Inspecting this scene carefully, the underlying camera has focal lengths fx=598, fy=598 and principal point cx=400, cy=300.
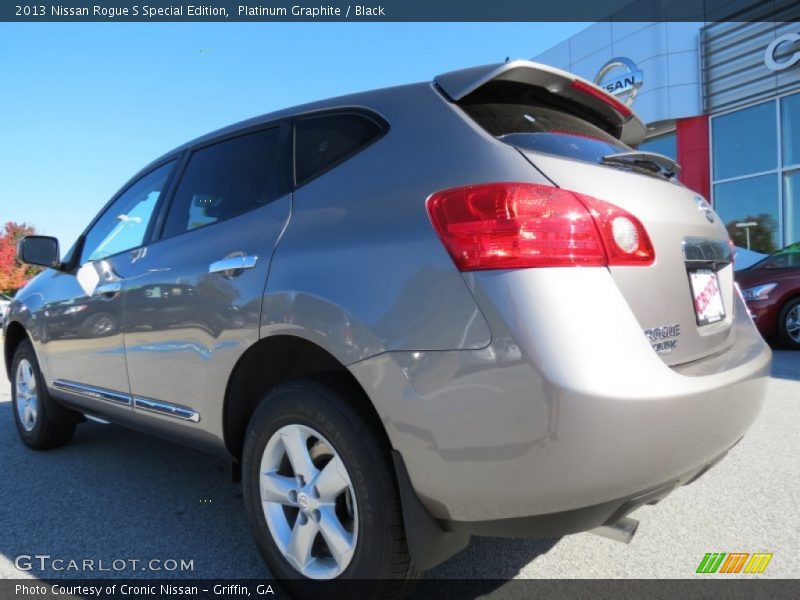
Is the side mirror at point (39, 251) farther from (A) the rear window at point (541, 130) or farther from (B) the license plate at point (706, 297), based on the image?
(B) the license plate at point (706, 297)

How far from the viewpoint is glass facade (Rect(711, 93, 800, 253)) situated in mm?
13555

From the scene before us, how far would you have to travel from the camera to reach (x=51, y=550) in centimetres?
254

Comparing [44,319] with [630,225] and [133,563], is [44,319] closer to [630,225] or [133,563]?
[133,563]

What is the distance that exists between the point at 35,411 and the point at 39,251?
3.66 feet

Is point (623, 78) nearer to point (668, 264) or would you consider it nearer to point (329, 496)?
point (668, 264)

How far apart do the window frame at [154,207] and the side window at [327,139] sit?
3.28 feet

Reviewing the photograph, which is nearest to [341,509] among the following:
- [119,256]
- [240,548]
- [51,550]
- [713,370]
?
[240,548]

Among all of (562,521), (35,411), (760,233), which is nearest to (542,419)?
(562,521)

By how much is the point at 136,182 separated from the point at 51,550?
197 cm

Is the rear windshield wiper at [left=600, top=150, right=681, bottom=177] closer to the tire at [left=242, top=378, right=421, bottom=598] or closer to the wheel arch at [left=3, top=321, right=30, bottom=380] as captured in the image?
the tire at [left=242, top=378, right=421, bottom=598]

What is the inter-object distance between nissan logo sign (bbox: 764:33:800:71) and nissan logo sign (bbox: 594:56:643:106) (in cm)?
294

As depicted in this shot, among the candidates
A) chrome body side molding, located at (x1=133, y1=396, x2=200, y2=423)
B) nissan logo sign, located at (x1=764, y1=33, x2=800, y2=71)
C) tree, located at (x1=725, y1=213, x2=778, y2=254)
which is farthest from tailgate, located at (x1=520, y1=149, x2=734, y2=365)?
nissan logo sign, located at (x1=764, y1=33, x2=800, y2=71)

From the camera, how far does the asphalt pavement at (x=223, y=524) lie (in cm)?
230

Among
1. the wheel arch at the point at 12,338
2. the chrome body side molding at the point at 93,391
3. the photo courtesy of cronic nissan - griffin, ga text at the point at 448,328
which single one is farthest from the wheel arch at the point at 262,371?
the wheel arch at the point at 12,338
